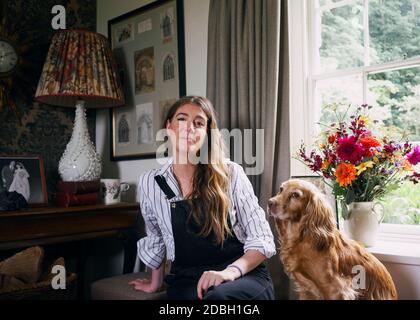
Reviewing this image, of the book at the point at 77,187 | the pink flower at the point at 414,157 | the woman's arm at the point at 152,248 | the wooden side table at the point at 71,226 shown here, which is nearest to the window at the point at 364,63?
the pink flower at the point at 414,157

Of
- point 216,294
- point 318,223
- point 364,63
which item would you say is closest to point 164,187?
point 216,294

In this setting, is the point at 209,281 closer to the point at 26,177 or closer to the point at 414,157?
the point at 414,157

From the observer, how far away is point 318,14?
7.42 feet

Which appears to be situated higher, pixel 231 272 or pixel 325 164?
pixel 325 164

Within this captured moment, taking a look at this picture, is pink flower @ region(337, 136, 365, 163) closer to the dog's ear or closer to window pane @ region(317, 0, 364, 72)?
the dog's ear

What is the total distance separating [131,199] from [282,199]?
1620 millimetres

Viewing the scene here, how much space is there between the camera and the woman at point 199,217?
1564 mm

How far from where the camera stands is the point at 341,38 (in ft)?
7.25

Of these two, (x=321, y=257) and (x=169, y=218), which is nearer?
(x=321, y=257)

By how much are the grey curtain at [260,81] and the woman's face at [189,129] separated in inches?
16.0

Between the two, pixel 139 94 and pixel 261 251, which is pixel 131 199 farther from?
pixel 261 251

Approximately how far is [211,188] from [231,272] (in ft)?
1.15

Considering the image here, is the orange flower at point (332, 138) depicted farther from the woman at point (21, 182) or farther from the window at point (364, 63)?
the woman at point (21, 182)

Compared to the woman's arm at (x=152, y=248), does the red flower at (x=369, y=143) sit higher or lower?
higher
